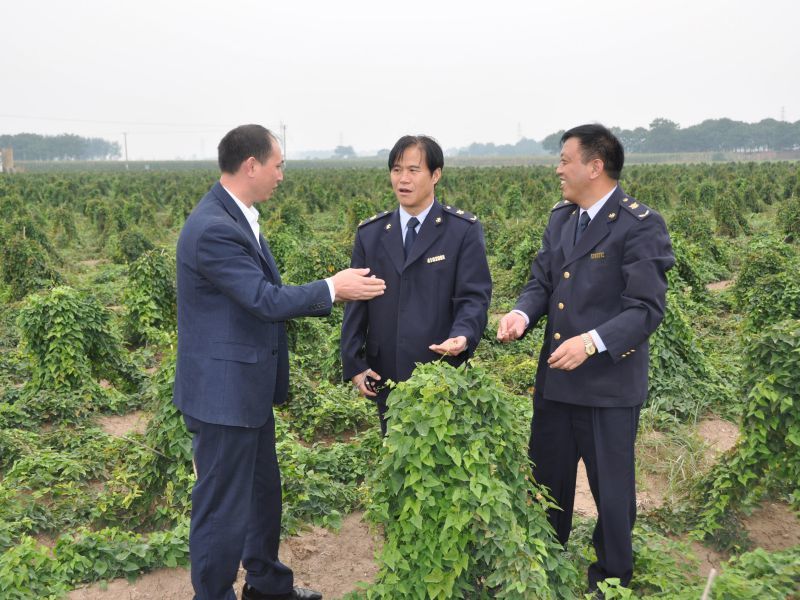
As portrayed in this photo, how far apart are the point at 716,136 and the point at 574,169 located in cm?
11501

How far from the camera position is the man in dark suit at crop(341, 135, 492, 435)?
3.16 m

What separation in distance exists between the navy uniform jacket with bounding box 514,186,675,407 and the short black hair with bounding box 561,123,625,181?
174 millimetres

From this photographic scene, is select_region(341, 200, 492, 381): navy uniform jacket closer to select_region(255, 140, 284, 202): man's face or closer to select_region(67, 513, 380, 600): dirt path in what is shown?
select_region(255, 140, 284, 202): man's face

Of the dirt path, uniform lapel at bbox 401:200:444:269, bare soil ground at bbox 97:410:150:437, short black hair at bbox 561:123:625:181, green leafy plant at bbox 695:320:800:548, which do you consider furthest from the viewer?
bare soil ground at bbox 97:410:150:437

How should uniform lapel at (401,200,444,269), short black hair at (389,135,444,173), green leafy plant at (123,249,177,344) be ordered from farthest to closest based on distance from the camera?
1. green leafy plant at (123,249,177,344)
2. uniform lapel at (401,200,444,269)
3. short black hair at (389,135,444,173)

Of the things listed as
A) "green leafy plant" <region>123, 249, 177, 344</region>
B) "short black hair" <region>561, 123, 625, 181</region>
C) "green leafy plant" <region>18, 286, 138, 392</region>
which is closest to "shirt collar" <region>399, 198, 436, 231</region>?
"short black hair" <region>561, 123, 625, 181</region>

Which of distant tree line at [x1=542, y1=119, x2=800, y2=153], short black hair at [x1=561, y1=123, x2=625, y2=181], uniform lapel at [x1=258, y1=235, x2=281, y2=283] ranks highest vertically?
distant tree line at [x1=542, y1=119, x2=800, y2=153]

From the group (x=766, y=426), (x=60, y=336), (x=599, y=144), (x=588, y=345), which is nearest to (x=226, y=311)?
(x=588, y=345)

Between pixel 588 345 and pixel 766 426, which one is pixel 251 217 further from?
pixel 766 426

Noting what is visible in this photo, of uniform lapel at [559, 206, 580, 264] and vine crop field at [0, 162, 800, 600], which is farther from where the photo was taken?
uniform lapel at [559, 206, 580, 264]

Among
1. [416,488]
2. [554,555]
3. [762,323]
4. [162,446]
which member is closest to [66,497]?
[162,446]

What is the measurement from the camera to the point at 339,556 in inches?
158

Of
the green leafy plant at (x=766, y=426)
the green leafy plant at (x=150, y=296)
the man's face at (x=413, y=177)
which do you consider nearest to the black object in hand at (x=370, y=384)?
the man's face at (x=413, y=177)

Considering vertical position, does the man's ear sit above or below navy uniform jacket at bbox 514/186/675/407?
above
